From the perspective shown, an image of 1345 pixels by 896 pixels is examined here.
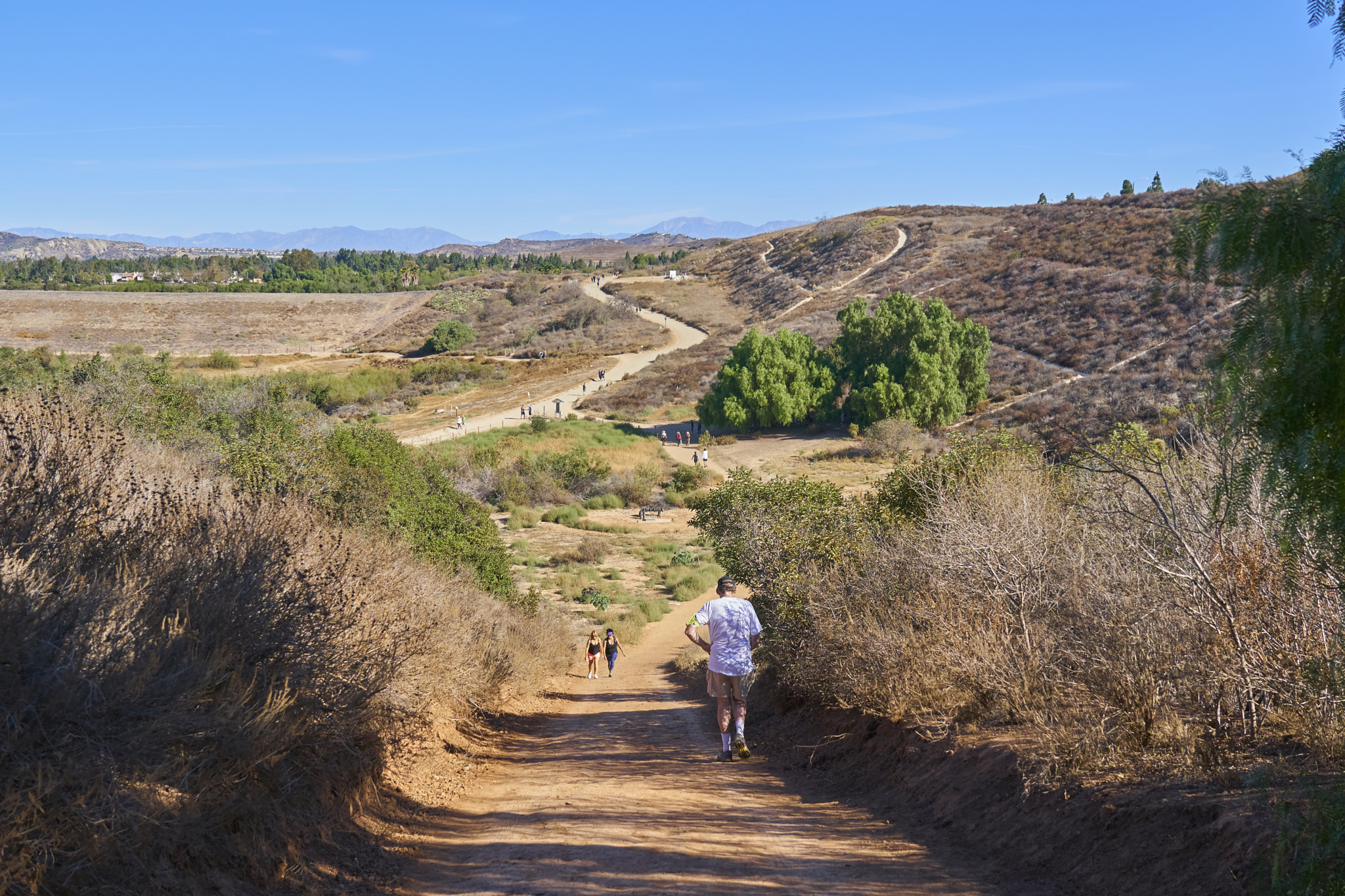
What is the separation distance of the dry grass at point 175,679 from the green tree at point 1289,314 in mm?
4677

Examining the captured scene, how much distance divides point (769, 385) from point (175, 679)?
45.4 m

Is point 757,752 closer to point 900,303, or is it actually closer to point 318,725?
point 318,725

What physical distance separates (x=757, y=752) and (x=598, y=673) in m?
11.1

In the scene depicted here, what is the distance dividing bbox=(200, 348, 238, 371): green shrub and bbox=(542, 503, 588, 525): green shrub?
127 ft

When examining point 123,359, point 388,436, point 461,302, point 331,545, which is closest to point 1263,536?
point 331,545

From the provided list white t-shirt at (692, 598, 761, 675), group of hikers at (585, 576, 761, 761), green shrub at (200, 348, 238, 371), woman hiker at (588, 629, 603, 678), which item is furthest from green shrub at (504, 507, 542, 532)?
green shrub at (200, 348, 238, 371)

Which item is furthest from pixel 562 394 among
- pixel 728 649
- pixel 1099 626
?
pixel 1099 626

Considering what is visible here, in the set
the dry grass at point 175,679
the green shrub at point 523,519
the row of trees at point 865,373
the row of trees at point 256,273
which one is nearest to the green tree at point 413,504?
the dry grass at point 175,679

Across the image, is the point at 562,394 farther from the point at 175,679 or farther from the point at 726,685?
the point at 175,679

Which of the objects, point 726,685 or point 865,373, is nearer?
point 726,685

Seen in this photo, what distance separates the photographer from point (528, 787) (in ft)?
26.2

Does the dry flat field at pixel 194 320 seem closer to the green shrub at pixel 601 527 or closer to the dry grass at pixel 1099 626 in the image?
the green shrub at pixel 601 527

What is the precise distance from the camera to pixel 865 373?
1869 inches

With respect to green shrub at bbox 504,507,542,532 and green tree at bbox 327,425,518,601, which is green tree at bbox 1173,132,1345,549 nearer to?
green tree at bbox 327,425,518,601
